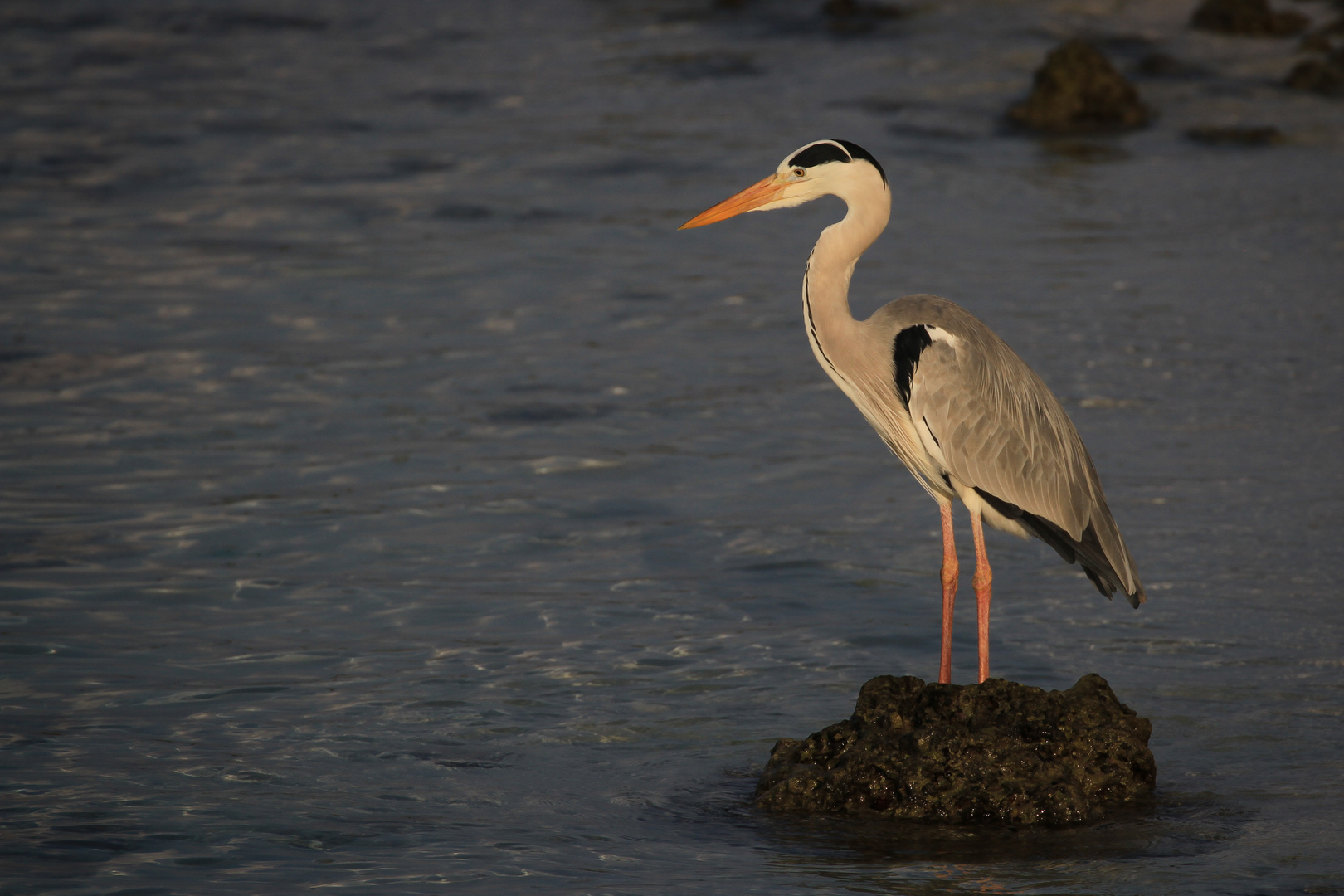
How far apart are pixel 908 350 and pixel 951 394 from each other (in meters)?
0.25

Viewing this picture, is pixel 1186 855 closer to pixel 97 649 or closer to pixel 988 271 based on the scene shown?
pixel 97 649

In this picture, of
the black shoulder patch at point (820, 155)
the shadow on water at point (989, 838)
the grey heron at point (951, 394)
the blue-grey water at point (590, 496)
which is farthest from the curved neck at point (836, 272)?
the shadow on water at point (989, 838)

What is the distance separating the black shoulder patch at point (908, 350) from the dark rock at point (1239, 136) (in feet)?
44.8

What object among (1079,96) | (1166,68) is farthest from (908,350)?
(1166,68)

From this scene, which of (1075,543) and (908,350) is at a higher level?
(908,350)

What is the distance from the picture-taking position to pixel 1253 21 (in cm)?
2375

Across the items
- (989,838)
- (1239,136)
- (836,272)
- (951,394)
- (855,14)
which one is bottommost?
(989,838)

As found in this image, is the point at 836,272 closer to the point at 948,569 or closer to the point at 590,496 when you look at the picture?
the point at 948,569

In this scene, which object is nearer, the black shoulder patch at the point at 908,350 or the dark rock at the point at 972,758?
the dark rock at the point at 972,758

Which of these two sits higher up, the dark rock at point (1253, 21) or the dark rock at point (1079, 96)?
the dark rock at point (1253, 21)

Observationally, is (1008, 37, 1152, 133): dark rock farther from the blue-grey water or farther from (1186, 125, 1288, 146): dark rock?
(1186, 125, 1288, 146): dark rock

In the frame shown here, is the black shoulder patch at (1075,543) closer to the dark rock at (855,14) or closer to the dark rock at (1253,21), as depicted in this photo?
the dark rock at (1253,21)

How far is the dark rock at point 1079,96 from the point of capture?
20.1 meters

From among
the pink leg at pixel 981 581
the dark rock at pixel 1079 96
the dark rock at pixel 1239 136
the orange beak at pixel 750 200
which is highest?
the orange beak at pixel 750 200
